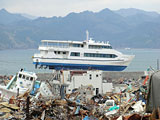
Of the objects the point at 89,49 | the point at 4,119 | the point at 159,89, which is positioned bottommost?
the point at 4,119

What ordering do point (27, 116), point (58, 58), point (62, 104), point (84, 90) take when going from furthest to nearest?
point (58, 58), point (84, 90), point (62, 104), point (27, 116)

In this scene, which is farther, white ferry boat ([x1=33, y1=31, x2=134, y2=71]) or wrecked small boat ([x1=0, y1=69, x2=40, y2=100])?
white ferry boat ([x1=33, y1=31, x2=134, y2=71])

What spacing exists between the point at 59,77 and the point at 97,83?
308cm

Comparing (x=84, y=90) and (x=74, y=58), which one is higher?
(x=74, y=58)

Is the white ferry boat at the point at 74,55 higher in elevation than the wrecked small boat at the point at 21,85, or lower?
higher

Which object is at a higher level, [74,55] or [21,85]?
[74,55]

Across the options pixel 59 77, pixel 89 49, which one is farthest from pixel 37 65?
pixel 59 77

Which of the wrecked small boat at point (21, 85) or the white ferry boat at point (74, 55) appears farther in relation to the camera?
the white ferry boat at point (74, 55)

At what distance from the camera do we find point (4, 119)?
13258 millimetres

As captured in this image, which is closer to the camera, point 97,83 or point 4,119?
point 4,119

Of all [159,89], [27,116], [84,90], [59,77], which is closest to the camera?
[159,89]

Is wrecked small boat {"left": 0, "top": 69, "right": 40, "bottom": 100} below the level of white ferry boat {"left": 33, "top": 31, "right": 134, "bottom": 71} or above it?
below

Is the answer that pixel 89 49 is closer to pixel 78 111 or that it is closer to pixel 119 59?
pixel 119 59

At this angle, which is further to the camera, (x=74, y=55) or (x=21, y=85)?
(x=74, y=55)
